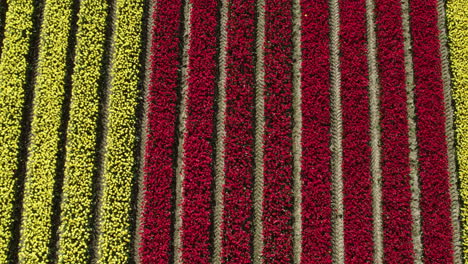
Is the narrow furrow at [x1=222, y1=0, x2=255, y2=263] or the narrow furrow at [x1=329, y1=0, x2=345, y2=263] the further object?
the narrow furrow at [x1=329, y1=0, x2=345, y2=263]

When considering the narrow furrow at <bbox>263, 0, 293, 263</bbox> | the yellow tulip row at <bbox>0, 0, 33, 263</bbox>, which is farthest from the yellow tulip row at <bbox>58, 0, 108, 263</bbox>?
the narrow furrow at <bbox>263, 0, 293, 263</bbox>

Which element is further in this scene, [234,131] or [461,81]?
[461,81]

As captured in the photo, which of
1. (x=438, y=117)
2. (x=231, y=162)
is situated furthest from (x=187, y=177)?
(x=438, y=117)

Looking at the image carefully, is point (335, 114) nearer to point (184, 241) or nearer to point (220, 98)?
point (220, 98)

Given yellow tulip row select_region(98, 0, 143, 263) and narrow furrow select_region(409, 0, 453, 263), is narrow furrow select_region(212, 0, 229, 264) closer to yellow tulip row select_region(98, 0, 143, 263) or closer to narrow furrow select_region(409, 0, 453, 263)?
yellow tulip row select_region(98, 0, 143, 263)

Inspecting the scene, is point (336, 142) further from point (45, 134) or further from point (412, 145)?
point (45, 134)

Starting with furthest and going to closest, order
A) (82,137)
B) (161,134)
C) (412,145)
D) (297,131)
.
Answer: (297,131)
(412,145)
(161,134)
(82,137)

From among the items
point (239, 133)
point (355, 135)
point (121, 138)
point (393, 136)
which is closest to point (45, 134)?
point (121, 138)
